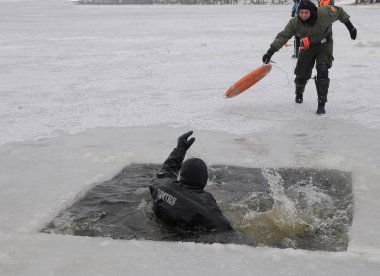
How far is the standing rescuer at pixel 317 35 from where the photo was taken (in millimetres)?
6441

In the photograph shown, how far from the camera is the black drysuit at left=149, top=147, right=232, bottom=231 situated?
3475mm

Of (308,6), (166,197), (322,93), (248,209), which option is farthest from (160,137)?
(308,6)

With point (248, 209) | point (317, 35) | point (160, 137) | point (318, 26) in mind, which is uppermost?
point (318, 26)

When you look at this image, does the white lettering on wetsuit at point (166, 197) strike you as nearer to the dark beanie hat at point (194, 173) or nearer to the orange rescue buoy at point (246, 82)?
the dark beanie hat at point (194, 173)

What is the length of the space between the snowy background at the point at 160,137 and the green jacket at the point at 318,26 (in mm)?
1004

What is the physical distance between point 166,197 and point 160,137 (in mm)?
2248

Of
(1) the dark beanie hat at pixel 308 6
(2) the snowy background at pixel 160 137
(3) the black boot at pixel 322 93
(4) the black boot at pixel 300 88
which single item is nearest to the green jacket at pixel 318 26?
(1) the dark beanie hat at pixel 308 6

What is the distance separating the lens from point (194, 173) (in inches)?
138

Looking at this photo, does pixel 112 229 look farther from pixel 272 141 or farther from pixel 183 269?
pixel 272 141

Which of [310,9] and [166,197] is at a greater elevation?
[310,9]

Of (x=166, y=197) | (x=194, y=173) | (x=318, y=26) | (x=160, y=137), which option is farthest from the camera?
(x=318, y=26)

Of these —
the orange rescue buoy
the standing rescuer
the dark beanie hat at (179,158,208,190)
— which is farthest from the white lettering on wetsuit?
the orange rescue buoy

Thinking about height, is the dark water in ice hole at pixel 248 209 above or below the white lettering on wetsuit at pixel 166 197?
below

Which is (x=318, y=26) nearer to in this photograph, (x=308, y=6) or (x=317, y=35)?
(x=317, y=35)
